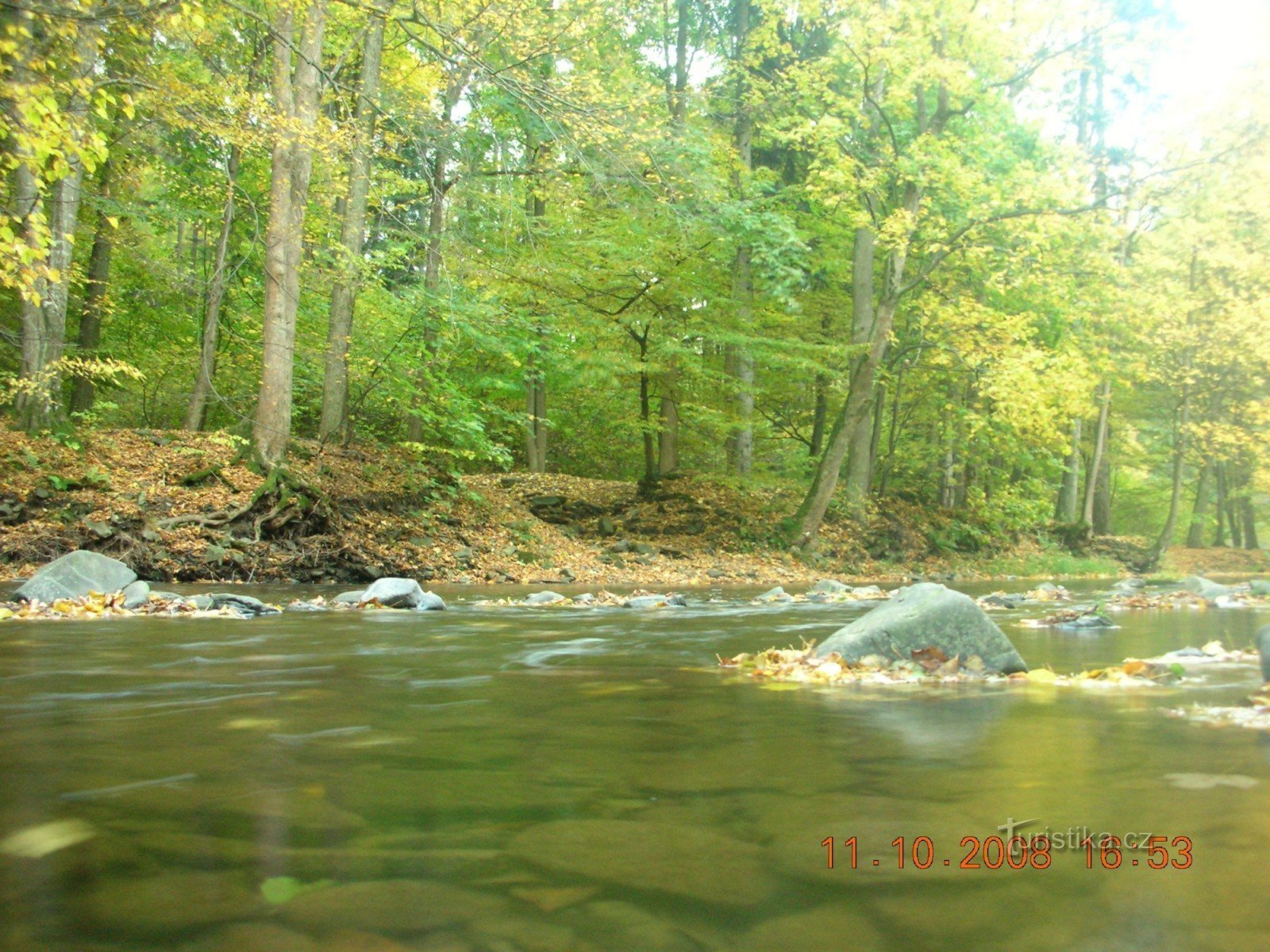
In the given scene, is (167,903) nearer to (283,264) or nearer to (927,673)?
(927,673)

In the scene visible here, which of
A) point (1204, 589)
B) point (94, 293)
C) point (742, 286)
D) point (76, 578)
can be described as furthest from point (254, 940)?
point (742, 286)

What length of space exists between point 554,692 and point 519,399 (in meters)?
19.6

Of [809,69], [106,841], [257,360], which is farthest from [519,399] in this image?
[106,841]

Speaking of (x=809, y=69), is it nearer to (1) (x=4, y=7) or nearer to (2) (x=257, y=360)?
(2) (x=257, y=360)

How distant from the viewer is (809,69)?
17.4m

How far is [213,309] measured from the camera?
48.8 feet

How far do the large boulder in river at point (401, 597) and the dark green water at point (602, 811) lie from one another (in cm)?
432

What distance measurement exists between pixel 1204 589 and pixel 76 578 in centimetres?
1236

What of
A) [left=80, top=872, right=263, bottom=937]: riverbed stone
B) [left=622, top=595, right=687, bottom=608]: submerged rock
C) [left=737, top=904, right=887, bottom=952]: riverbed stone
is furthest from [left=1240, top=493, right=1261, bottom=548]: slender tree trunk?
[left=80, top=872, right=263, bottom=937]: riverbed stone

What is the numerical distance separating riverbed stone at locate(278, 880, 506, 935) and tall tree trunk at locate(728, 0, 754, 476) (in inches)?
638

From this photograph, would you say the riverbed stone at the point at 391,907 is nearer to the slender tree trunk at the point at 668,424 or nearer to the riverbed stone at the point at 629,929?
the riverbed stone at the point at 629,929

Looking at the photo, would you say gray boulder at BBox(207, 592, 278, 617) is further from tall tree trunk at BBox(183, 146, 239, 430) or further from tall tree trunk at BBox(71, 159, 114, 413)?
tall tree trunk at BBox(71, 159, 114, 413)

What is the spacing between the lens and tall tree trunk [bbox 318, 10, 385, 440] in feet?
47.0

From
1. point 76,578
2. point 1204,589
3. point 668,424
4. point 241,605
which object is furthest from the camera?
point 668,424
